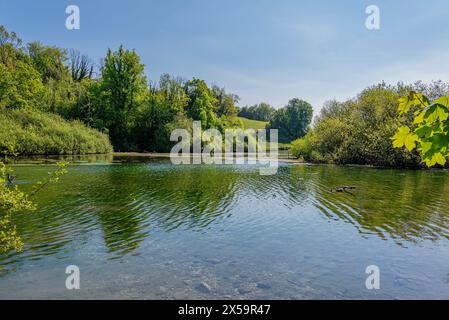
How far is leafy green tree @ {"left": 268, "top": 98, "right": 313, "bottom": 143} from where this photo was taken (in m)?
122

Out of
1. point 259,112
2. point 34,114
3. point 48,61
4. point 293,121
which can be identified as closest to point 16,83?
point 34,114

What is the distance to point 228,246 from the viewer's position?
9922mm

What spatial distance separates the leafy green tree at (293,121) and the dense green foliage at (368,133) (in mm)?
72101

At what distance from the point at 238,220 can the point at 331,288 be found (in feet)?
20.7

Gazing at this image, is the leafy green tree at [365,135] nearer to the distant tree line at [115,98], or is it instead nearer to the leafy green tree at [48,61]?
the distant tree line at [115,98]

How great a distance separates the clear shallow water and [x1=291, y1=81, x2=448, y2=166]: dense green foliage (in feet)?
74.4

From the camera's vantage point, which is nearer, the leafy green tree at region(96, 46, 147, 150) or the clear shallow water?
the clear shallow water

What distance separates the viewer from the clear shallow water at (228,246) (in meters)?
7.08

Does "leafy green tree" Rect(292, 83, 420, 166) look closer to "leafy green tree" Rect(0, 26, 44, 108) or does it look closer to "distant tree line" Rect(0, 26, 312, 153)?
"distant tree line" Rect(0, 26, 312, 153)

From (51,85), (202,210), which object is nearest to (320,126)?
(202,210)

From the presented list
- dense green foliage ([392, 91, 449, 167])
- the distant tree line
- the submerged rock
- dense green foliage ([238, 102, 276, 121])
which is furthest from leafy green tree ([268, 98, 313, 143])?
dense green foliage ([392, 91, 449, 167])

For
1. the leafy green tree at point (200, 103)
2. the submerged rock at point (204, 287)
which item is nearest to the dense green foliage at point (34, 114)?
the leafy green tree at point (200, 103)
